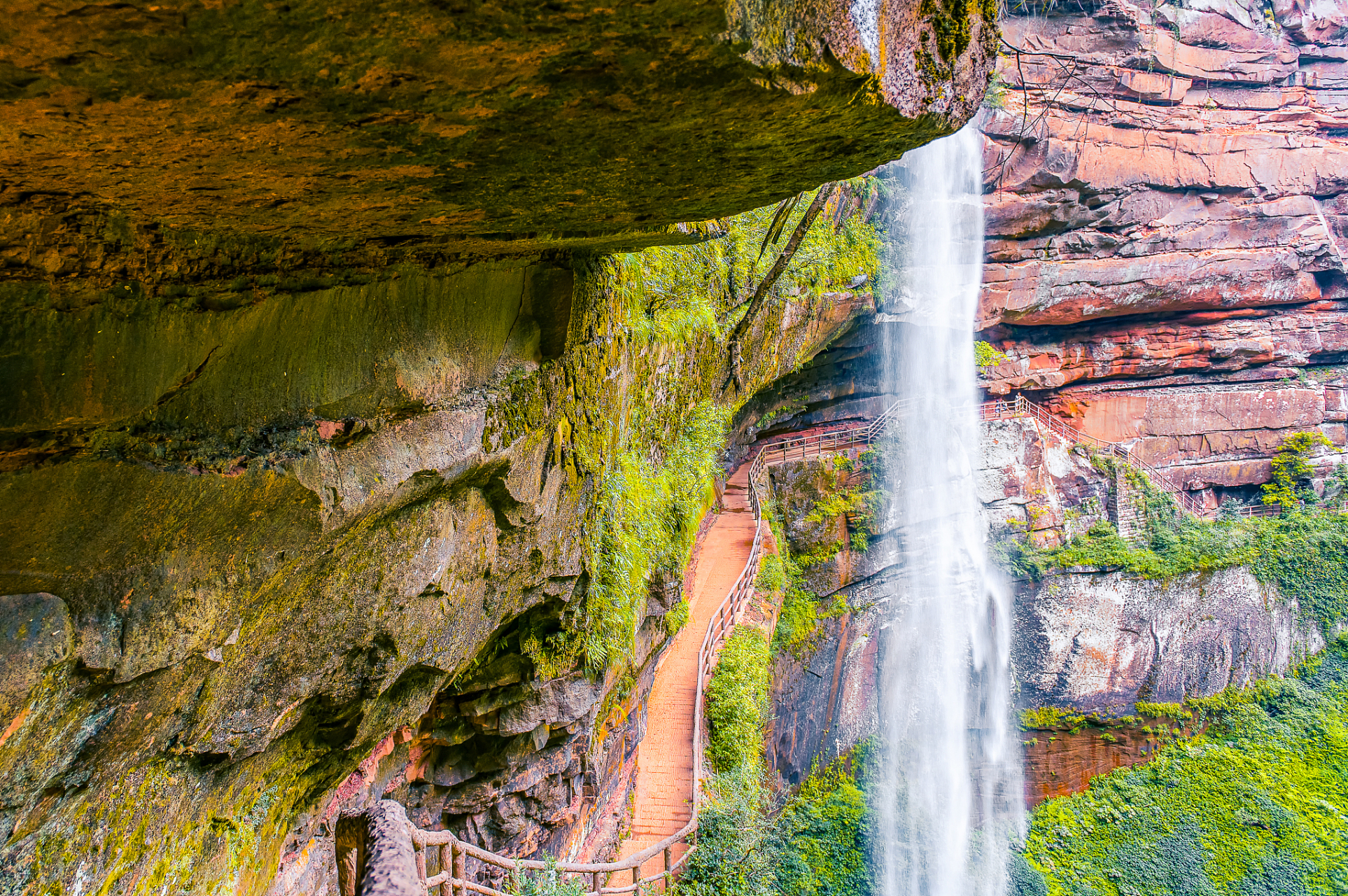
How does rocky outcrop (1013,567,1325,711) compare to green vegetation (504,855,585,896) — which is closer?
green vegetation (504,855,585,896)

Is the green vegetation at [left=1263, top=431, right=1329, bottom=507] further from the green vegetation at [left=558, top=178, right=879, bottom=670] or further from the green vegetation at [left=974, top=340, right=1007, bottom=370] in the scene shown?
the green vegetation at [left=558, top=178, right=879, bottom=670]

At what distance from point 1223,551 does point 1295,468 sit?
11.3ft

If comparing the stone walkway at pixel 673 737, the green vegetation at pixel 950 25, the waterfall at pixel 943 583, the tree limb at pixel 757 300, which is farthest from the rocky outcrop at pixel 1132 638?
the green vegetation at pixel 950 25

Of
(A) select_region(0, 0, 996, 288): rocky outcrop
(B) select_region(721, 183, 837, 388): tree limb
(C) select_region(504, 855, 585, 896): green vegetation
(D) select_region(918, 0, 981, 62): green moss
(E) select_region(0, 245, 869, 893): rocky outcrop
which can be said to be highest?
(B) select_region(721, 183, 837, 388): tree limb

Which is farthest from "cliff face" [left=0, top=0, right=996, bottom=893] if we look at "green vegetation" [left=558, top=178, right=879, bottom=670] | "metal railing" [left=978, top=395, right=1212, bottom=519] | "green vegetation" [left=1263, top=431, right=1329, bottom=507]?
"green vegetation" [left=1263, top=431, right=1329, bottom=507]

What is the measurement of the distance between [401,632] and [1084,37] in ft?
56.4

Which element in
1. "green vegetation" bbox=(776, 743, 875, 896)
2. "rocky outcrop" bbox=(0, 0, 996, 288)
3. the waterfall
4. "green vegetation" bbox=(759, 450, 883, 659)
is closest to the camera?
"rocky outcrop" bbox=(0, 0, 996, 288)

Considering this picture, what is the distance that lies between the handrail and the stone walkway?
0.16m

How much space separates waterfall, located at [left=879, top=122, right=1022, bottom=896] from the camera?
1393 centimetres

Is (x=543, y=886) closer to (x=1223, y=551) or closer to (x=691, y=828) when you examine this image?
(x=691, y=828)

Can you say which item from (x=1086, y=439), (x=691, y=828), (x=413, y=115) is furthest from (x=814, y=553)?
(x=413, y=115)

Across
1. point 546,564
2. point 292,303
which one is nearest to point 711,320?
point 546,564

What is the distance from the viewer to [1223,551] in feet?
51.5

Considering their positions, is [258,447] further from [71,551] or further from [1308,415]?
[1308,415]
